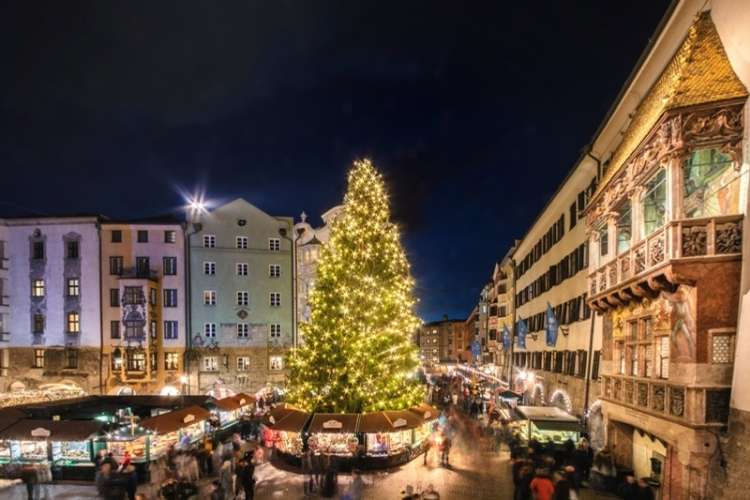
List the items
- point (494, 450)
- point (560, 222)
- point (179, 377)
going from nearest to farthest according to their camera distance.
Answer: point (494, 450) → point (560, 222) → point (179, 377)

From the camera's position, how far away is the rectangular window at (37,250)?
148 feet

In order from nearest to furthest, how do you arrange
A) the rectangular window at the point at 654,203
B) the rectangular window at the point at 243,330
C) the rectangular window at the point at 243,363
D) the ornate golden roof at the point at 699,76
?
the ornate golden roof at the point at 699,76, the rectangular window at the point at 654,203, the rectangular window at the point at 243,363, the rectangular window at the point at 243,330

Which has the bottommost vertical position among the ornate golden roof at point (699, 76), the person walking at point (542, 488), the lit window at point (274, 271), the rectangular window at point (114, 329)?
the person walking at point (542, 488)

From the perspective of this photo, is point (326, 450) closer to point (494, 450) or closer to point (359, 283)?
point (359, 283)

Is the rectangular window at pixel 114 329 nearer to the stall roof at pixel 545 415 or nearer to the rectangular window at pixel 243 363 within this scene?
the rectangular window at pixel 243 363

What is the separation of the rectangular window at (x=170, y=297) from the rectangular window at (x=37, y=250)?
11145mm

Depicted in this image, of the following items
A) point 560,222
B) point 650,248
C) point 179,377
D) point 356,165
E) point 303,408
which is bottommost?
point 179,377

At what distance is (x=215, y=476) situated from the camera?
21.4 metres

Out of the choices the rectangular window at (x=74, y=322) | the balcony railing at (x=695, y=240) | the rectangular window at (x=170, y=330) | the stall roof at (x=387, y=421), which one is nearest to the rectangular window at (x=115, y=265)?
the rectangular window at (x=74, y=322)

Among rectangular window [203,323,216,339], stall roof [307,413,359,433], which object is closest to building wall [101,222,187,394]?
rectangular window [203,323,216,339]

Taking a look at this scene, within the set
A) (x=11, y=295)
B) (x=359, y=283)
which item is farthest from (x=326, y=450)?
(x=11, y=295)

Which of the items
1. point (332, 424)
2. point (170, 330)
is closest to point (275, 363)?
point (170, 330)

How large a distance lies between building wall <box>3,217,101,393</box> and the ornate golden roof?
45.1m

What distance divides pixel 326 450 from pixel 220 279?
93.8ft
